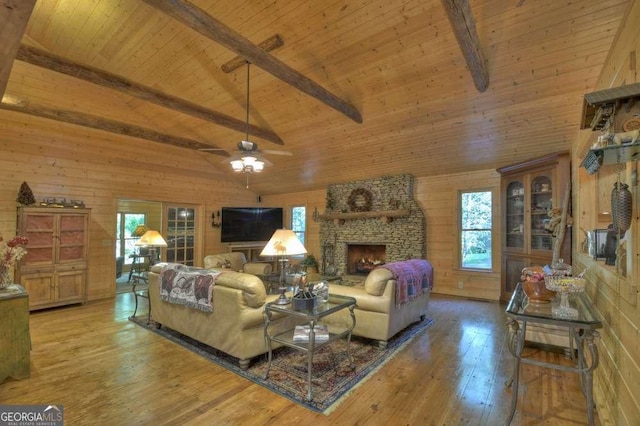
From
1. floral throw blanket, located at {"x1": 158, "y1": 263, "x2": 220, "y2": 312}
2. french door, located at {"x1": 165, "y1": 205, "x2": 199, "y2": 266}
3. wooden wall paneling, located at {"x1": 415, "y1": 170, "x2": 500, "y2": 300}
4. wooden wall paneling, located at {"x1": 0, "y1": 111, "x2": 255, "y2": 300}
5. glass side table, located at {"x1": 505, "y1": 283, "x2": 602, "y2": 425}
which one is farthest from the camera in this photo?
french door, located at {"x1": 165, "y1": 205, "x2": 199, "y2": 266}

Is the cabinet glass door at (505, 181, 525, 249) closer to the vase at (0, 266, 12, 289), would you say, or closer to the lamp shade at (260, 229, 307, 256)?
the lamp shade at (260, 229, 307, 256)

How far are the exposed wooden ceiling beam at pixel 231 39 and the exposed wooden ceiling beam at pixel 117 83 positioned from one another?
1.84 meters

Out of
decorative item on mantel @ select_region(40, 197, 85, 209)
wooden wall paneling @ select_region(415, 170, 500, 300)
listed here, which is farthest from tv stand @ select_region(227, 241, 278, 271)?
wooden wall paneling @ select_region(415, 170, 500, 300)

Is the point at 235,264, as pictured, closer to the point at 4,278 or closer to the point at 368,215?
the point at 368,215

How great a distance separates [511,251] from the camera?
5.39 metres

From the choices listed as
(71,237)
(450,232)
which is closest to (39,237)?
(71,237)

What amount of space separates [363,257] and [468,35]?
17.0 ft

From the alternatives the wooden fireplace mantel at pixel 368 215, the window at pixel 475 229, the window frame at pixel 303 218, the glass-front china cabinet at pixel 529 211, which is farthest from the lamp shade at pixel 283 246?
the window frame at pixel 303 218

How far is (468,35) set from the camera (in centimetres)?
285

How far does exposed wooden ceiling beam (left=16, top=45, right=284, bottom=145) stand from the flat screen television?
3001 millimetres

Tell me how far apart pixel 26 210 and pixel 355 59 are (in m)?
5.57

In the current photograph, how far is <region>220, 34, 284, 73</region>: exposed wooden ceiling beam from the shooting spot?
3.83m

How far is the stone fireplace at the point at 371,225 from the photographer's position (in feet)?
21.0

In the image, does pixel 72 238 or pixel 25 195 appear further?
pixel 72 238
